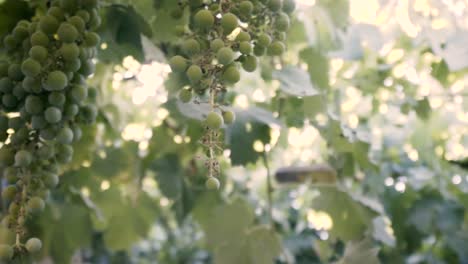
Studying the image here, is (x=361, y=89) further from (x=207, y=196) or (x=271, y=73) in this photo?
(x=207, y=196)

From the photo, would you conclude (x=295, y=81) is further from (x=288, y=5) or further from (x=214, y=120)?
(x=214, y=120)

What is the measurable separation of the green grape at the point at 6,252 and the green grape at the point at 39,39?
0.32 m

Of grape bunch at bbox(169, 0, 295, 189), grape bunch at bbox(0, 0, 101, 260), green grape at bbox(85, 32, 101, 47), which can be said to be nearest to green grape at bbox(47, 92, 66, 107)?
grape bunch at bbox(0, 0, 101, 260)

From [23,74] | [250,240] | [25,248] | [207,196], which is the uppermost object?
[23,74]

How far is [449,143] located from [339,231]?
685mm

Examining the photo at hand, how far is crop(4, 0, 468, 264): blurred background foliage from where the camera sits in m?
1.22

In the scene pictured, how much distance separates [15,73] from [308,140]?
118cm

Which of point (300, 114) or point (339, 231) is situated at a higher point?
point (300, 114)

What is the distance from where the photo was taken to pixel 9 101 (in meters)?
0.91

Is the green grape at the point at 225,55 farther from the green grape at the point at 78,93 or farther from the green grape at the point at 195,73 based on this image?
the green grape at the point at 78,93

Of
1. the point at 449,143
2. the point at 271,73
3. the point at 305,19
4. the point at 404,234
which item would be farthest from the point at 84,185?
the point at 449,143

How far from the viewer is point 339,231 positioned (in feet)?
4.28

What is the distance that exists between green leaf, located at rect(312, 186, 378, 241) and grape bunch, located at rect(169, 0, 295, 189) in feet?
1.75

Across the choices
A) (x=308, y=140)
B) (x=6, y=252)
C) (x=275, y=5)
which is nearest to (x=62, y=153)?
(x=6, y=252)
